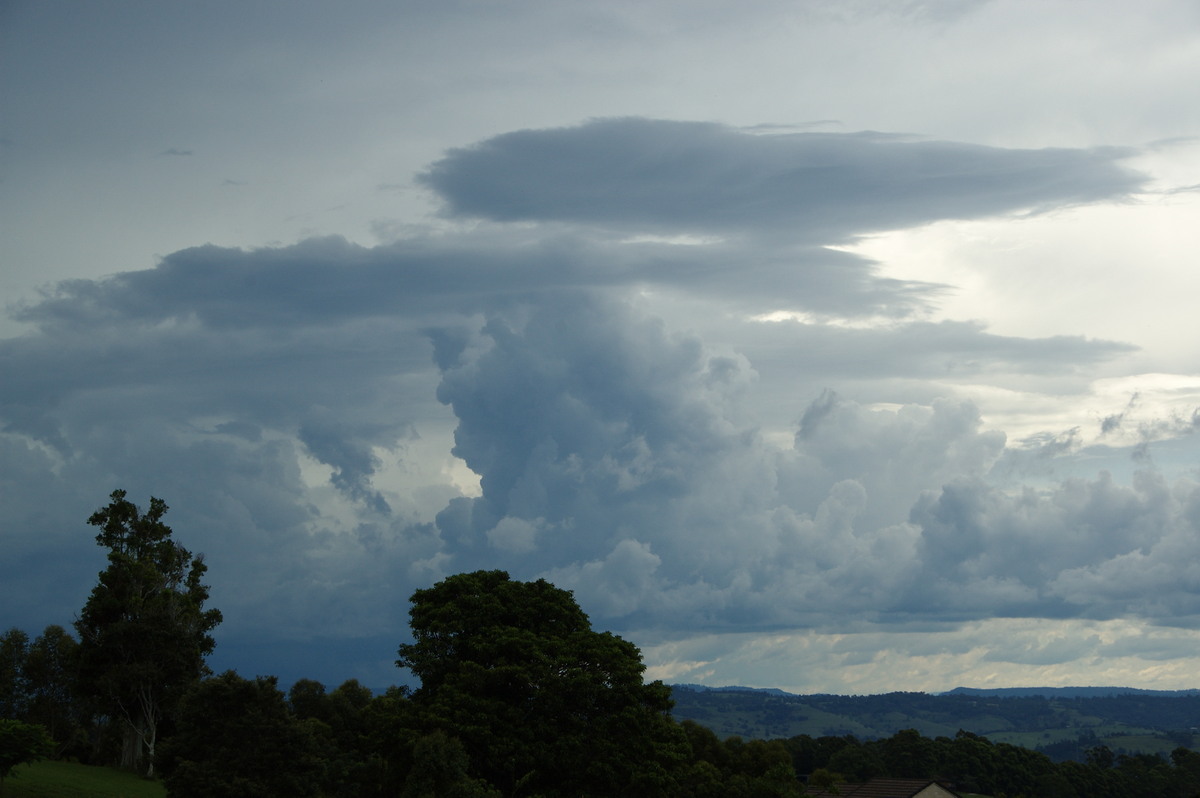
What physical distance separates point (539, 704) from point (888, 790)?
52.2 m

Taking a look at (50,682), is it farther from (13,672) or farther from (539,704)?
(539,704)

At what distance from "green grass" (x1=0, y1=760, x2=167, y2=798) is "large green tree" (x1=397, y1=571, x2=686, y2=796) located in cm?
1864

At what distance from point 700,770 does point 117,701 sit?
43.7m

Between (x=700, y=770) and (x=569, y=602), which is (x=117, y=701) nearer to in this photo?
(x=569, y=602)

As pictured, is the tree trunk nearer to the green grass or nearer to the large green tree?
the green grass

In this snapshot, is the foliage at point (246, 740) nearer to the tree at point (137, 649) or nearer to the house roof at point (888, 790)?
the tree at point (137, 649)

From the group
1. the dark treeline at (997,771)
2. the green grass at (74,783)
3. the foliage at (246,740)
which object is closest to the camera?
the foliage at (246,740)

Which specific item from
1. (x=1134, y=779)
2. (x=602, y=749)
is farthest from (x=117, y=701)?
(x=1134, y=779)

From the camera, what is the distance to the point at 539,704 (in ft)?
197

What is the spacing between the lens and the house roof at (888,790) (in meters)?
96.8

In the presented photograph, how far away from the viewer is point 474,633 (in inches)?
2547

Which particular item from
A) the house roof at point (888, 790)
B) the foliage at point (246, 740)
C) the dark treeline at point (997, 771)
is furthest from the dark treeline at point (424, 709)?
the dark treeline at point (997, 771)

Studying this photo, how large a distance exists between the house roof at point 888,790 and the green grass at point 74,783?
53737mm

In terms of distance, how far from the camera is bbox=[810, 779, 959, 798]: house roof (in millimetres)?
96812
